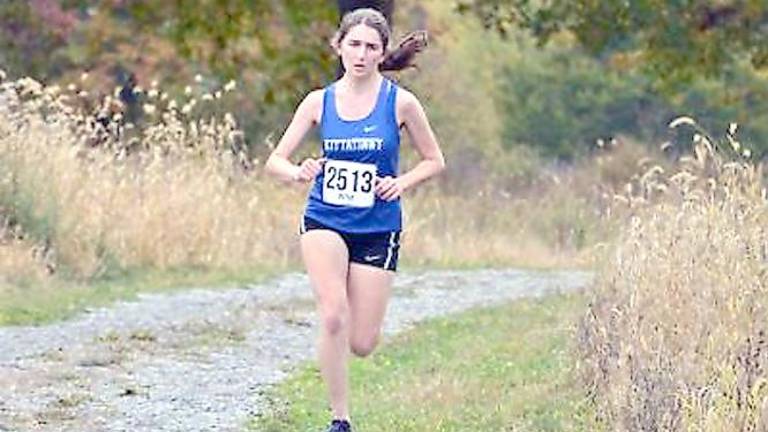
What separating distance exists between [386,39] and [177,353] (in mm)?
4633

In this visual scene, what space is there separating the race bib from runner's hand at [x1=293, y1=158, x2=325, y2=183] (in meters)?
0.03

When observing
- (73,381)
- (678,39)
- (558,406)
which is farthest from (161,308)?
(678,39)

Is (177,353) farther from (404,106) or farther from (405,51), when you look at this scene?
(404,106)

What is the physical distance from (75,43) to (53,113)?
12.6 meters

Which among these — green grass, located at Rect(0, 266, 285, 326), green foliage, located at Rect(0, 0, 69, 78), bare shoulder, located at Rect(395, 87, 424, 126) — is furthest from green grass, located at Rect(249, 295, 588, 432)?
green foliage, located at Rect(0, 0, 69, 78)

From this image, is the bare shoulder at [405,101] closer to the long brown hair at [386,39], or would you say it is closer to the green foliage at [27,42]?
the long brown hair at [386,39]

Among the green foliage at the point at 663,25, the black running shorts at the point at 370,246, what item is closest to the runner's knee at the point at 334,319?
the black running shorts at the point at 370,246

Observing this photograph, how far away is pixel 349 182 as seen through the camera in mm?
8703

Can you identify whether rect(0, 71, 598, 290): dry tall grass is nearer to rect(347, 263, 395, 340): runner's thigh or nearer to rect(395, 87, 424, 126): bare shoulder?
rect(347, 263, 395, 340): runner's thigh

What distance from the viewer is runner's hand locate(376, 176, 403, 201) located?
8750 millimetres

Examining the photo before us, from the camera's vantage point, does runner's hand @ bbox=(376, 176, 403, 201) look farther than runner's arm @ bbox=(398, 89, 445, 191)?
No

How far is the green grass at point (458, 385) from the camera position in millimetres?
9859

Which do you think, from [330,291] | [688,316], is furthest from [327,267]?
[688,316]

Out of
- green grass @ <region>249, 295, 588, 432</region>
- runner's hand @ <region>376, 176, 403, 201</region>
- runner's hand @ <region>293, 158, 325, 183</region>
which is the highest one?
runner's hand @ <region>293, 158, 325, 183</region>
